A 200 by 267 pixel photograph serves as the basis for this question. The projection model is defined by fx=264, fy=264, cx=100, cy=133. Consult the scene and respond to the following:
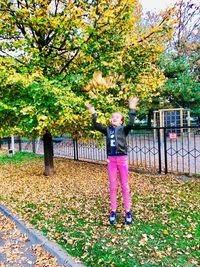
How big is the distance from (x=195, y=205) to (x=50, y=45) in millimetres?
5036

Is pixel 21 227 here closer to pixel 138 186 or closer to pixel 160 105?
pixel 138 186

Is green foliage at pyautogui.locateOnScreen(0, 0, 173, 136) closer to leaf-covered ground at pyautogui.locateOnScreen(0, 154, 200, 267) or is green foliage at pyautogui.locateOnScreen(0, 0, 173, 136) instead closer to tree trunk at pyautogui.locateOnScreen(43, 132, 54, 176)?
tree trunk at pyautogui.locateOnScreen(43, 132, 54, 176)

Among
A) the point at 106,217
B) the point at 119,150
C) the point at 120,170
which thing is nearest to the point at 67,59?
the point at 119,150

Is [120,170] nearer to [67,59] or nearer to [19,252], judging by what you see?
[19,252]

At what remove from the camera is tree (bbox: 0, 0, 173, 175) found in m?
5.41

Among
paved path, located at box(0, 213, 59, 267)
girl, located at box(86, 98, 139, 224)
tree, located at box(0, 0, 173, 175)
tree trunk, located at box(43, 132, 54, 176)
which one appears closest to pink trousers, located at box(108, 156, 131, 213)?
girl, located at box(86, 98, 139, 224)

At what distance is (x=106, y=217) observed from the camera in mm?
4227

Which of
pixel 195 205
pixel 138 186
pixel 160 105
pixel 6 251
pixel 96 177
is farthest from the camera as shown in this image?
pixel 160 105

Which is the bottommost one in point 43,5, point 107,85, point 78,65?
point 107,85

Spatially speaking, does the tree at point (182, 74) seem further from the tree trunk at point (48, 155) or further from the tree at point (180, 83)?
the tree trunk at point (48, 155)

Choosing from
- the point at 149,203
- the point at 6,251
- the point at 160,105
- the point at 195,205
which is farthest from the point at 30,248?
the point at 160,105

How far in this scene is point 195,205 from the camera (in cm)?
459

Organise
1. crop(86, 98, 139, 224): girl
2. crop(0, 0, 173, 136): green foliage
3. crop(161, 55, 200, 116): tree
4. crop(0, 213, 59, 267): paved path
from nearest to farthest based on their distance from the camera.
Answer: crop(0, 213, 59, 267): paved path → crop(86, 98, 139, 224): girl → crop(0, 0, 173, 136): green foliage → crop(161, 55, 200, 116): tree

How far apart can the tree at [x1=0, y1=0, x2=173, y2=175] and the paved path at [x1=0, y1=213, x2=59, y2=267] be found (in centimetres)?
205
